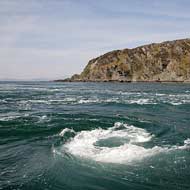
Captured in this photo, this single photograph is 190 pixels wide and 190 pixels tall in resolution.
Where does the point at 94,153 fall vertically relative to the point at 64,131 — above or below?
below

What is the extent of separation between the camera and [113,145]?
84.3 feet

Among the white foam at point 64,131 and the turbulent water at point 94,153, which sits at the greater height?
the white foam at point 64,131

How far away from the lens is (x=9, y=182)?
17.5 metres

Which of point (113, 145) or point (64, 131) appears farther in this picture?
point (64, 131)

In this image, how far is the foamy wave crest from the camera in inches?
872

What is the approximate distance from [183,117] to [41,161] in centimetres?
2476

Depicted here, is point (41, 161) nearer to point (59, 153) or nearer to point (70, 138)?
point (59, 153)

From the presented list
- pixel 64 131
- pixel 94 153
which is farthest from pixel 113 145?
pixel 64 131

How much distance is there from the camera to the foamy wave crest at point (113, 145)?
22.1 meters

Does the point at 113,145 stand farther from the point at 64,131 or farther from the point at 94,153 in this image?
the point at 64,131

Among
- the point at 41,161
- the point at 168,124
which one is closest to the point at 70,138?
the point at 41,161

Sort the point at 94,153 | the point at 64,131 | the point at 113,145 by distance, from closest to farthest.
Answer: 1. the point at 94,153
2. the point at 113,145
3. the point at 64,131

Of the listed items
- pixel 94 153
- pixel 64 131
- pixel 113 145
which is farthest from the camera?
pixel 64 131

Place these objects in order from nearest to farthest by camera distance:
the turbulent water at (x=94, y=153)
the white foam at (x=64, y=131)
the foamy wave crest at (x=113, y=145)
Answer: the turbulent water at (x=94, y=153)
the foamy wave crest at (x=113, y=145)
the white foam at (x=64, y=131)
